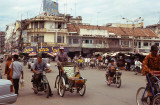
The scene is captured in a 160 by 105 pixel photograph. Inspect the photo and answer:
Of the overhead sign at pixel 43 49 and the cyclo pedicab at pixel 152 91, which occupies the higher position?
the overhead sign at pixel 43 49

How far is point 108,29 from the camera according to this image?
60469mm

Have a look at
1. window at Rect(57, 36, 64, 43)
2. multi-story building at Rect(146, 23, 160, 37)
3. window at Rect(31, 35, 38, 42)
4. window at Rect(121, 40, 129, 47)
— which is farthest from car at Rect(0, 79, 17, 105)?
multi-story building at Rect(146, 23, 160, 37)

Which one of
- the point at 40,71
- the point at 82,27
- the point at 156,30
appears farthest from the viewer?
the point at 156,30

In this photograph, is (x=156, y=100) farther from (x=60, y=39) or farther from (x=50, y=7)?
(x=50, y=7)

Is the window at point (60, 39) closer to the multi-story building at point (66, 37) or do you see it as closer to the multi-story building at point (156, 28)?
the multi-story building at point (66, 37)

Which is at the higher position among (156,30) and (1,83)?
(156,30)

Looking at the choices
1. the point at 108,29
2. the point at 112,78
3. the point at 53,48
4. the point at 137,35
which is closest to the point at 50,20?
the point at 53,48

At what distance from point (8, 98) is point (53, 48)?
47132 millimetres

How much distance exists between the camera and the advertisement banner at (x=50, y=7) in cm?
5788

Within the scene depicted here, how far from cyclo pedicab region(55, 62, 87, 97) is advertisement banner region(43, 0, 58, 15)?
5003cm

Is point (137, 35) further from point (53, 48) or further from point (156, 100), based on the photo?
point (156, 100)

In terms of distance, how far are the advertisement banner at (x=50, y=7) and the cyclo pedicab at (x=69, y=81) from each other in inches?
1970

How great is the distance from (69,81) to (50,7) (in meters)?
52.6

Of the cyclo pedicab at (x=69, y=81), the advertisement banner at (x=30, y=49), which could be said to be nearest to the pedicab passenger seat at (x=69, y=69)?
the cyclo pedicab at (x=69, y=81)
